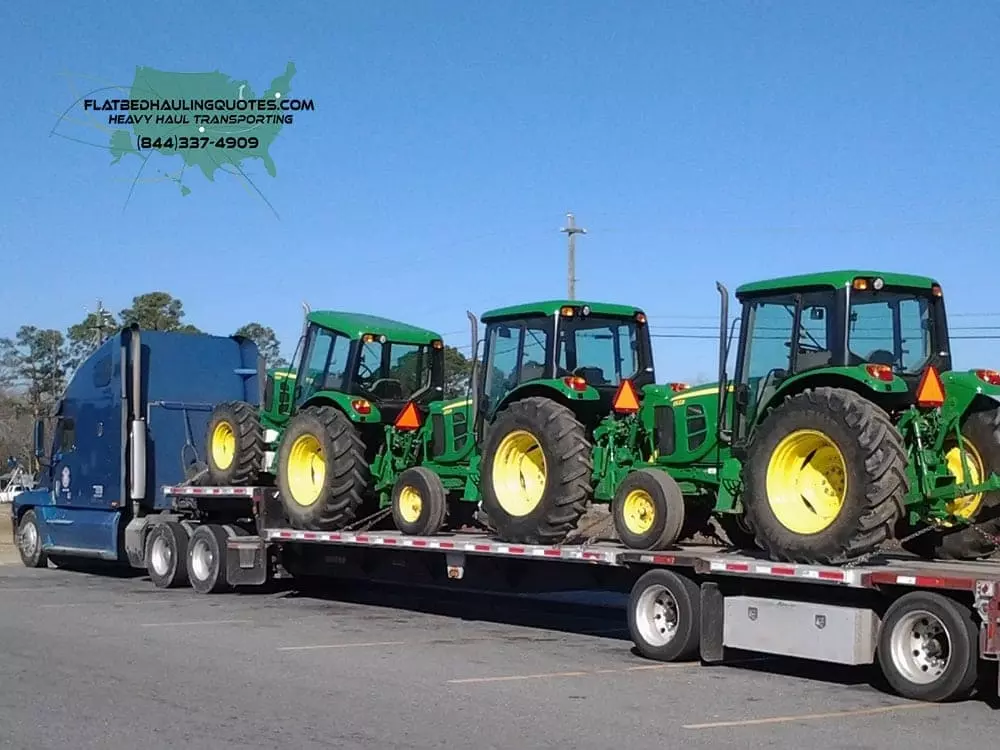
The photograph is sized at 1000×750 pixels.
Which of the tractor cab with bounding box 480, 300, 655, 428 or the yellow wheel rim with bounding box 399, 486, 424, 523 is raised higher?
the tractor cab with bounding box 480, 300, 655, 428

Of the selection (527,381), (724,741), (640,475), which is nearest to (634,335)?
(527,381)

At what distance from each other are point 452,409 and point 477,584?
85.0 inches

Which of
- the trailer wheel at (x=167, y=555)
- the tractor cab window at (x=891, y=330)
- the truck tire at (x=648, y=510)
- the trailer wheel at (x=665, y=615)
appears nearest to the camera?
the tractor cab window at (x=891, y=330)

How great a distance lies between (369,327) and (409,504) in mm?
2585

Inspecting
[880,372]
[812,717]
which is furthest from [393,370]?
[812,717]

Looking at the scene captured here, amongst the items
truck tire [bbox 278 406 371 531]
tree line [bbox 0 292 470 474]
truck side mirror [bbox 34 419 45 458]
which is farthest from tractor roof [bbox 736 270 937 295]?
tree line [bbox 0 292 470 474]

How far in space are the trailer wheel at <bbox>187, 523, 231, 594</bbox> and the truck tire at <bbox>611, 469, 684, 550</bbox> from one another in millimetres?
6979

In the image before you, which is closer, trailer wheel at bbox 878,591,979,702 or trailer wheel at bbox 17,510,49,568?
trailer wheel at bbox 878,591,979,702

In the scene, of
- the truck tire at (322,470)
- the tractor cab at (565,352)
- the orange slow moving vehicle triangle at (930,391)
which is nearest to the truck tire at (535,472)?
the tractor cab at (565,352)

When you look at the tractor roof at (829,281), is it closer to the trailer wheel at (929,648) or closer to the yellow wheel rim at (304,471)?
the trailer wheel at (929,648)

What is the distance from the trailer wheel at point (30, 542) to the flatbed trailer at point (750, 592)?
7305mm

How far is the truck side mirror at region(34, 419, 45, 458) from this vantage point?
21.9 m

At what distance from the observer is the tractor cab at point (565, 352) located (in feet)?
45.5

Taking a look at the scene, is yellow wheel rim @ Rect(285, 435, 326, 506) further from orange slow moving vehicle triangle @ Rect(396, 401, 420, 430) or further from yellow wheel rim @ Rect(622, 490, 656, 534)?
yellow wheel rim @ Rect(622, 490, 656, 534)
